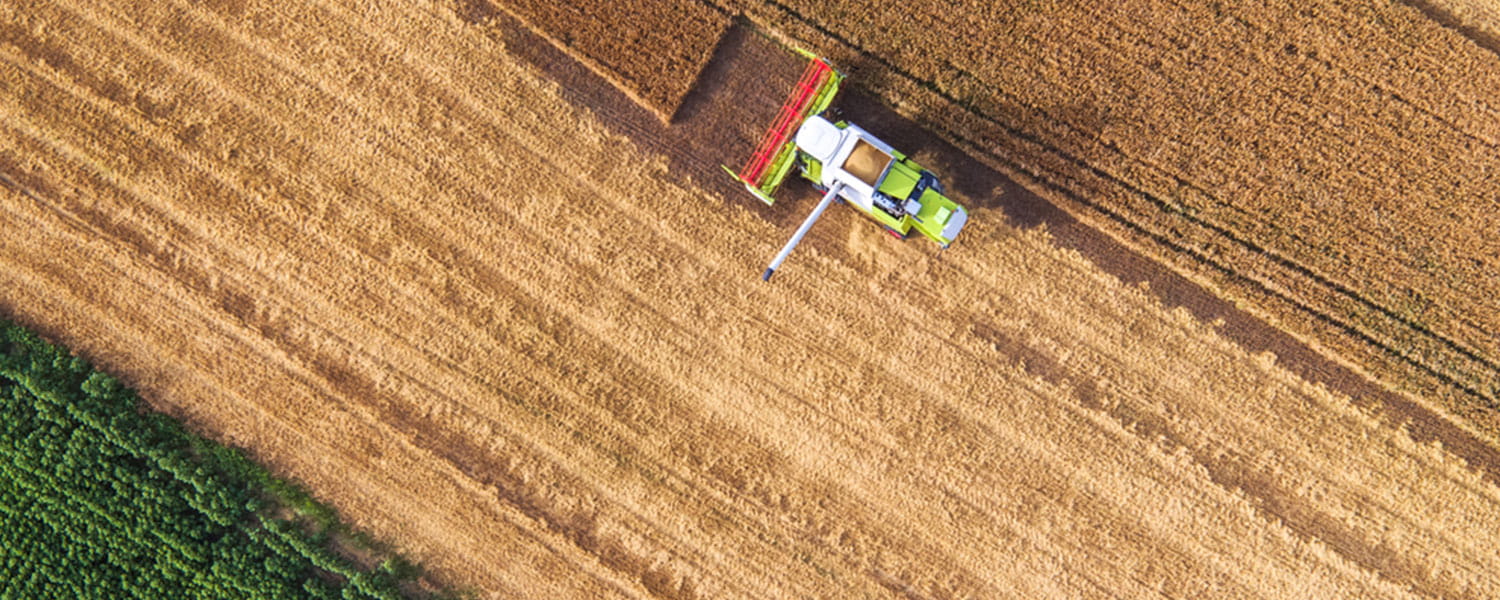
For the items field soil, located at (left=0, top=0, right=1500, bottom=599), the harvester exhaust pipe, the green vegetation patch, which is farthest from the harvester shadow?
the green vegetation patch

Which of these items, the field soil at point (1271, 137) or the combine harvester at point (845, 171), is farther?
the field soil at point (1271, 137)

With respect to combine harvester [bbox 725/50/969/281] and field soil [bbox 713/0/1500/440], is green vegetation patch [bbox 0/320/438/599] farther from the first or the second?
field soil [bbox 713/0/1500/440]

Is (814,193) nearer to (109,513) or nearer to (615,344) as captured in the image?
(615,344)

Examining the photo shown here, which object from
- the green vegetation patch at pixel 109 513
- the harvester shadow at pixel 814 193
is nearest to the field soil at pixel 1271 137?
the harvester shadow at pixel 814 193

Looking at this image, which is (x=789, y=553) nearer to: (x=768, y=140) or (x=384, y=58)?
(x=768, y=140)

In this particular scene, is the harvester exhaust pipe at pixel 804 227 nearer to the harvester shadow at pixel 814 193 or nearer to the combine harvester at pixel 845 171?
the combine harvester at pixel 845 171

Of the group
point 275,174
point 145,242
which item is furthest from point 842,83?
point 145,242
